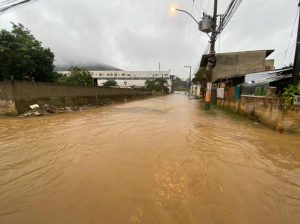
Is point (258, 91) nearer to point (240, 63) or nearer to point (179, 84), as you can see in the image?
point (240, 63)

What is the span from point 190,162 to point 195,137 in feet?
7.15

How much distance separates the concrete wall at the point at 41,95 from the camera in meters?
10.1

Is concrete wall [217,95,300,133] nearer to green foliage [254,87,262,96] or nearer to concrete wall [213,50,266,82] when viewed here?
green foliage [254,87,262,96]

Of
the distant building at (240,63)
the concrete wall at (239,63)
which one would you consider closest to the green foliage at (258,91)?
the distant building at (240,63)

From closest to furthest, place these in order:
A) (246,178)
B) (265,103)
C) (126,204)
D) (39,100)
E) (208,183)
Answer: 1. (126,204)
2. (208,183)
3. (246,178)
4. (265,103)
5. (39,100)

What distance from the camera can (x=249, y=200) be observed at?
8.56ft

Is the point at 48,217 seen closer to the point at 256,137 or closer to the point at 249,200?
the point at 249,200

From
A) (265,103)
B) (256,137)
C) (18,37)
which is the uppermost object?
(18,37)

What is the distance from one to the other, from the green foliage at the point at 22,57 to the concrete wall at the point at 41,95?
1129 centimetres

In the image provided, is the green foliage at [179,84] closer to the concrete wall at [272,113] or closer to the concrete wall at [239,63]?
the concrete wall at [239,63]

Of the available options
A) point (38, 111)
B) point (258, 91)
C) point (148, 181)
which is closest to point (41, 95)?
point (38, 111)

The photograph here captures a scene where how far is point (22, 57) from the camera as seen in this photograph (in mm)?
23547

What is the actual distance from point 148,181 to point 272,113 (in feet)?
21.4

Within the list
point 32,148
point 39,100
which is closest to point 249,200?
point 32,148
